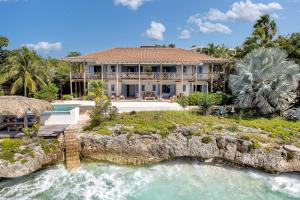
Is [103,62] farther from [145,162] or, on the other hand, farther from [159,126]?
[145,162]

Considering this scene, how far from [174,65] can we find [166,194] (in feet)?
67.4

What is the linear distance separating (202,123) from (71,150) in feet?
30.9

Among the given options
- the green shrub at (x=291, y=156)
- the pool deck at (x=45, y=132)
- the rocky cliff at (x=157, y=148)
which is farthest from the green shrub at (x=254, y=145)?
the pool deck at (x=45, y=132)

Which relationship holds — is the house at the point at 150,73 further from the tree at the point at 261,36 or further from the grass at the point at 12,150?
the grass at the point at 12,150

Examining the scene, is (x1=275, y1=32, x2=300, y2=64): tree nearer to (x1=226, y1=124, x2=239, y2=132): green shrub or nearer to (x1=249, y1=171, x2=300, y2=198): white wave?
(x1=226, y1=124, x2=239, y2=132): green shrub

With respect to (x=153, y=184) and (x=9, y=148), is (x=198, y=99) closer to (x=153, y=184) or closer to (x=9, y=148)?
(x=153, y=184)

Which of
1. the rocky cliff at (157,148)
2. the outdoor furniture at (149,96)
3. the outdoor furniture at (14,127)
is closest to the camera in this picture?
the rocky cliff at (157,148)

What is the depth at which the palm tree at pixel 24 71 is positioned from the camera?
25.4 m

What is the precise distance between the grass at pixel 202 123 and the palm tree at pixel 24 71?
12731 millimetres

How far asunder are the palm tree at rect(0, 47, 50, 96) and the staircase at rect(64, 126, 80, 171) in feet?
41.6

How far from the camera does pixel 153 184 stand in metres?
13.1

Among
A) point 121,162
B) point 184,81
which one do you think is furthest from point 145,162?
point 184,81

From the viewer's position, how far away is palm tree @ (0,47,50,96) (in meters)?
25.4

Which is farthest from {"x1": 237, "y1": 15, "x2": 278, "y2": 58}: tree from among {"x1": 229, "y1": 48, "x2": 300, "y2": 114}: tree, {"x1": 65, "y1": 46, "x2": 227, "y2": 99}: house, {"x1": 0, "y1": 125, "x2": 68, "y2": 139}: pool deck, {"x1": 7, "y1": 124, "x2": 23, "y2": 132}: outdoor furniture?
{"x1": 7, "y1": 124, "x2": 23, "y2": 132}: outdoor furniture
